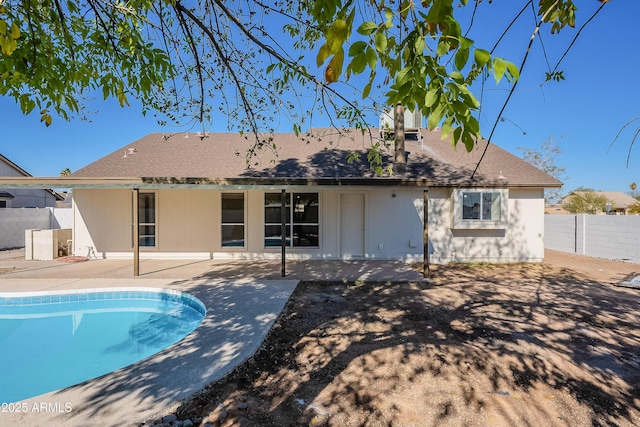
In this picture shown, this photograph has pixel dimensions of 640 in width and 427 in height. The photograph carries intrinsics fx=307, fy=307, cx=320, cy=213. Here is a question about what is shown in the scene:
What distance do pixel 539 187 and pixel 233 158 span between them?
10.7 meters

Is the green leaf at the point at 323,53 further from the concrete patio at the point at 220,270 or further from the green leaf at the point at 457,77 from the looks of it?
the concrete patio at the point at 220,270

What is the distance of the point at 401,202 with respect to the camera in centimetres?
1045

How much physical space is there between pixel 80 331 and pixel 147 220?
543cm

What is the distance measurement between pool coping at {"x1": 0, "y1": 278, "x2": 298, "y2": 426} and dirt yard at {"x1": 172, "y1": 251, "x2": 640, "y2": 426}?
206 millimetres

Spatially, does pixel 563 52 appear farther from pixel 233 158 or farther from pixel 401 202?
pixel 233 158

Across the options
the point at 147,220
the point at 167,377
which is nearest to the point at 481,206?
the point at 167,377

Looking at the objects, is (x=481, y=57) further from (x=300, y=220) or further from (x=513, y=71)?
(x=300, y=220)

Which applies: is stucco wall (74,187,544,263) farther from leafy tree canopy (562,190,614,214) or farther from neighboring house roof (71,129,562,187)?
leafy tree canopy (562,190,614,214)

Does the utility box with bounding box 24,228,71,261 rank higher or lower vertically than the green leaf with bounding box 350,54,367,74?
lower

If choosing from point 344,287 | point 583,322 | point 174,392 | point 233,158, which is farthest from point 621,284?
point 233,158

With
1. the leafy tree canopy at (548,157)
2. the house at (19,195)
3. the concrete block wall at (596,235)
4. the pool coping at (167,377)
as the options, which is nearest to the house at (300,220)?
the concrete block wall at (596,235)

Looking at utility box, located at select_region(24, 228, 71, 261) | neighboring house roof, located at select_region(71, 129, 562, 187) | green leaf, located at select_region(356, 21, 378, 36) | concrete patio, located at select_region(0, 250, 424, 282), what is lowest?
concrete patio, located at select_region(0, 250, 424, 282)

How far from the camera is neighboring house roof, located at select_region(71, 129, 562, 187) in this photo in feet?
33.5

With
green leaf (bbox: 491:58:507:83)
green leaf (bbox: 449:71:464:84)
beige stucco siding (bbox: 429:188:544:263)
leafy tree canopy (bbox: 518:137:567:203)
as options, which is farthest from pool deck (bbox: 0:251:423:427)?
leafy tree canopy (bbox: 518:137:567:203)
